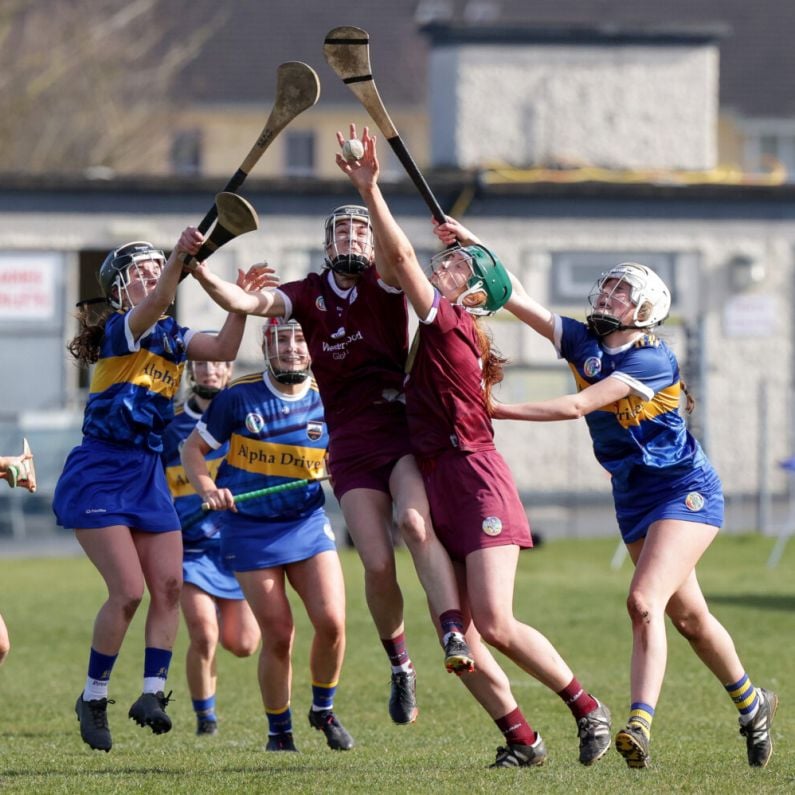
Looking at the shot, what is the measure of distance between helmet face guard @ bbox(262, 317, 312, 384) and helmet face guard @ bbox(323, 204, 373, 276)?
0.82 meters

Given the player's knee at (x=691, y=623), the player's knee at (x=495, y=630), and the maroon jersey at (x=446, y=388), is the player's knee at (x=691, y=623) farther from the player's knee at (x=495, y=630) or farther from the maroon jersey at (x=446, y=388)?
the maroon jersey at (x=446, y=388)

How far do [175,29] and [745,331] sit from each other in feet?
79.6

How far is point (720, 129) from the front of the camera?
4162cm

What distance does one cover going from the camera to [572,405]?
6.84 m

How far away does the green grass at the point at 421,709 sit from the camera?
672cm

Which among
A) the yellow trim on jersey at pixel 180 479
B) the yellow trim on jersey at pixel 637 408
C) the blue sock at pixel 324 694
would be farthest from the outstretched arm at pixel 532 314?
the yellow trim on jersey at pixel 180 479

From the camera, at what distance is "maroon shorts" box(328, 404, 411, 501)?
24.0ft

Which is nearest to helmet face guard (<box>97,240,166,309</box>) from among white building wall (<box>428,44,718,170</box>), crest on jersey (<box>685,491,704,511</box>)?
crest on jersey (<box>685,491,704,511</box>)

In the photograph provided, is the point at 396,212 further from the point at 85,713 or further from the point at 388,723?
the point at 85,713

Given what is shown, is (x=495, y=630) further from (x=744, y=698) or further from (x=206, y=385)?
(x=206, y=385)

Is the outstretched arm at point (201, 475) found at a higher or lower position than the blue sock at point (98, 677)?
higher

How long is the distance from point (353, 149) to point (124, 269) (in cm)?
131

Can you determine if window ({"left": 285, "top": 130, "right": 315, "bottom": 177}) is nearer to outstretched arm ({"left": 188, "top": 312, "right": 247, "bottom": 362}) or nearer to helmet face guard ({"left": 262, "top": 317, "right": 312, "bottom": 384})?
helmet face guard ({"left": 262, "top": 317, "right": 312, "bottom": 384})

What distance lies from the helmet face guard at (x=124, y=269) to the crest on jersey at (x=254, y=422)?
917mm
